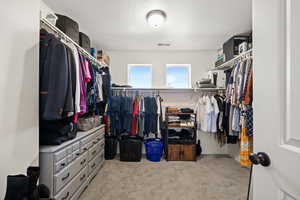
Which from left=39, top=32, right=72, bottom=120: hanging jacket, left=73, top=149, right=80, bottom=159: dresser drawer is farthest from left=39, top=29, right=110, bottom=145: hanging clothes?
left=73, top=149, right=80, bottom=159: dresser drawer

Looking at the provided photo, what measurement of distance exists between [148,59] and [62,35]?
2081mm

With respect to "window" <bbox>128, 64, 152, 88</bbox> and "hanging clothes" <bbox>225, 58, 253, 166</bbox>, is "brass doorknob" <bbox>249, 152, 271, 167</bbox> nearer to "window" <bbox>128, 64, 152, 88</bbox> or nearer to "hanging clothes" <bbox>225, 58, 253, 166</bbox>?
"hanging clothes" <bbox>225, 58, 253, 166</bbox>

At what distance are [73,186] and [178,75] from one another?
2.98 m

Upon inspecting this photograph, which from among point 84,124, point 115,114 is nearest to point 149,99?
point 115,114

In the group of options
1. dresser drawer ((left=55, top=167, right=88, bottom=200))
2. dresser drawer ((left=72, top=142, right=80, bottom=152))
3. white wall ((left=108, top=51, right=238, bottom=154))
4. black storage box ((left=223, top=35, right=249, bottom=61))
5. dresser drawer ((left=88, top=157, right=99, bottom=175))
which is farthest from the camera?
white wall ((left=108, top=51, right=238, bottom=154))

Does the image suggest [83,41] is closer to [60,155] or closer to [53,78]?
[53,78]

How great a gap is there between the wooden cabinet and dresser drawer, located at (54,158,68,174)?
1.94 meters

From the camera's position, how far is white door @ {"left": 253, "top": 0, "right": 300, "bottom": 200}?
0.53 m

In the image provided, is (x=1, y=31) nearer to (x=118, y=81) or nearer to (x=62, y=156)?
(x=62, y=156)

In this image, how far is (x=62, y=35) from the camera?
64.5 inches

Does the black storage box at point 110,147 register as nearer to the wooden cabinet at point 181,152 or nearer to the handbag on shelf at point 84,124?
the handbag on shelf at point 84,124

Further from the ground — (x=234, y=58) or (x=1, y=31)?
(x=234, y=58)

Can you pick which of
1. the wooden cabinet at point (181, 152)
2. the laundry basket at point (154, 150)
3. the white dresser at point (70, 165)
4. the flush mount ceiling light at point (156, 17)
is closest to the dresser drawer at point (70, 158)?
the white dresser at point (70, 165)

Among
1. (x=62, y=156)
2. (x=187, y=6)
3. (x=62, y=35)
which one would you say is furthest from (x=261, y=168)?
(x=62, y=35)
